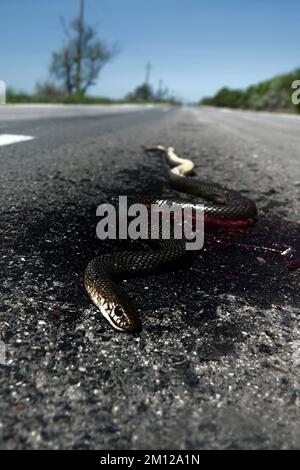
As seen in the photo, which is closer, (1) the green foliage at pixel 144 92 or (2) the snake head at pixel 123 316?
(2) the snake head at pixel 123 316

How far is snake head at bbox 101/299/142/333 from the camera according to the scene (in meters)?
1.50

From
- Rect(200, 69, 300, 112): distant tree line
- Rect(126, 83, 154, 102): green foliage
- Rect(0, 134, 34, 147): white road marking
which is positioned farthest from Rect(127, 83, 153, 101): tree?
Rect(0, 134, 34, 147): white road marking

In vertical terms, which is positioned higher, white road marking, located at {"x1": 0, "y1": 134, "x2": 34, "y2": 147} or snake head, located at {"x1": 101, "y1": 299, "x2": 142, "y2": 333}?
white road marking, located at {"x1": 0, "y1": 134, "x2": 34, "y2": 147}

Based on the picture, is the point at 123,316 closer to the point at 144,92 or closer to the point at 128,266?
the point at 128,266

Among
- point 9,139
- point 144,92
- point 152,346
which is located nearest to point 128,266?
point 152,346

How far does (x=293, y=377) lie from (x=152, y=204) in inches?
82.8

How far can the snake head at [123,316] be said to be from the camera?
59.2 inches

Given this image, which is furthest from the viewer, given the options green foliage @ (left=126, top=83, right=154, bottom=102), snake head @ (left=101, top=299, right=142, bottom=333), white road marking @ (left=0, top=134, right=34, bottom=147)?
green foliage @ (left=126, top=83, right=154, bottom=102)

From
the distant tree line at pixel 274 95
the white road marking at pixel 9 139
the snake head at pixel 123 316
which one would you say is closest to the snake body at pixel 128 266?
the snake head at pixel 123 316

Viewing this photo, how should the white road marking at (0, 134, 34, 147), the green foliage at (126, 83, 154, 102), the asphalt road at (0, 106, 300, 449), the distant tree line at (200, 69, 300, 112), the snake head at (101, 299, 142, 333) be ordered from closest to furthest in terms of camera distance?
the asphalt road at (0, 106, 300, 449) < the snake head at (101, 299, 142, 333) < the white road marking at (0, 134, 34, 147) < the distant tree line at (200, 69, 300, 112) < the green foliage at (126, 83, 154, 102)

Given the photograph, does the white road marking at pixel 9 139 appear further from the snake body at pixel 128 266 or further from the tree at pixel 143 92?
the tree at pixel 143 92

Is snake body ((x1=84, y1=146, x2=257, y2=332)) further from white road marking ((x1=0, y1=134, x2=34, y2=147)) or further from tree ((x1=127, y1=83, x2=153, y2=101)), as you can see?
tree ((x1=127, y1=83, x2=153, y2=101))

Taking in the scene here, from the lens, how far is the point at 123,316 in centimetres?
152

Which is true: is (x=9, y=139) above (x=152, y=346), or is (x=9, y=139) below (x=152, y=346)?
above
